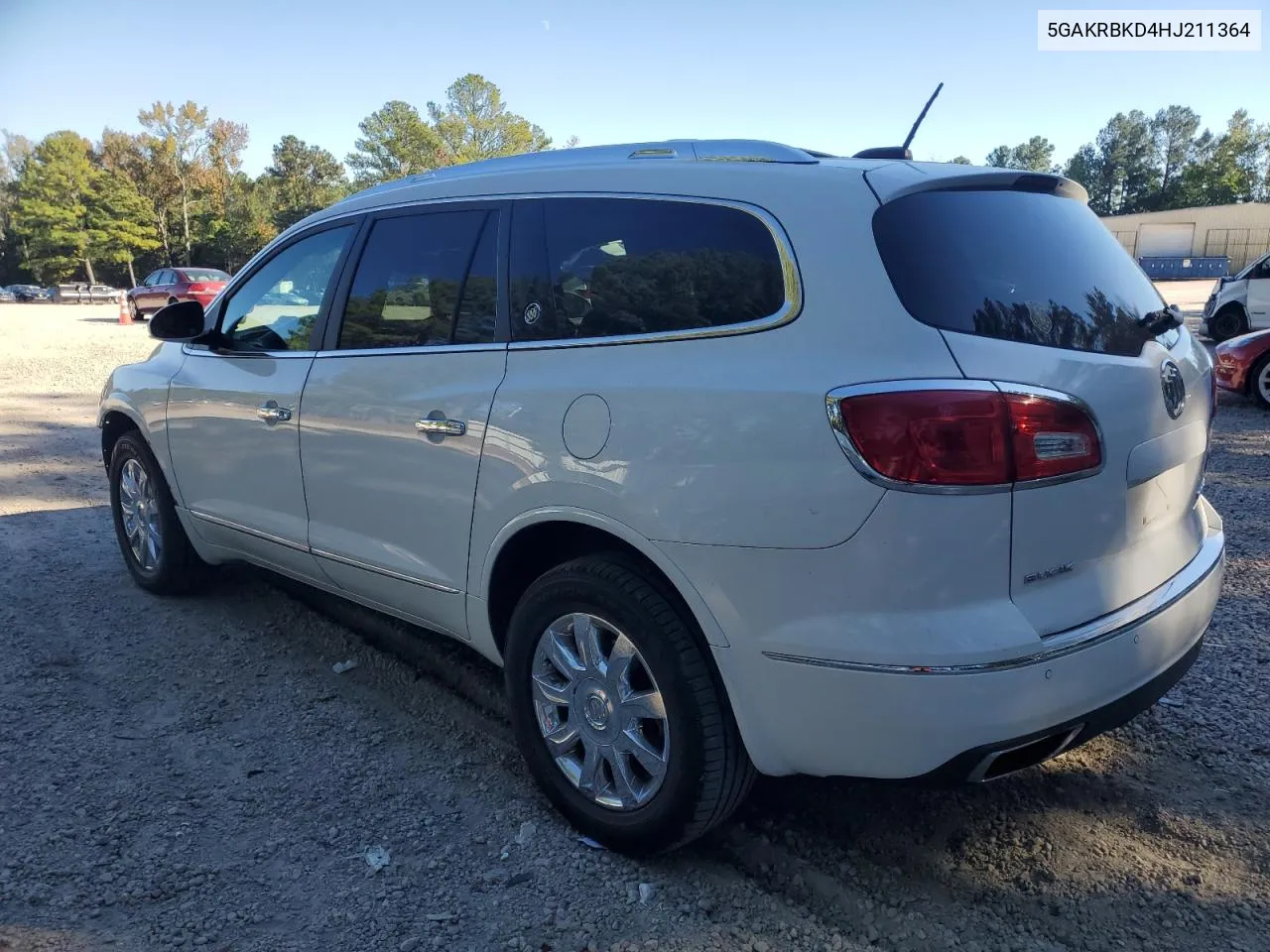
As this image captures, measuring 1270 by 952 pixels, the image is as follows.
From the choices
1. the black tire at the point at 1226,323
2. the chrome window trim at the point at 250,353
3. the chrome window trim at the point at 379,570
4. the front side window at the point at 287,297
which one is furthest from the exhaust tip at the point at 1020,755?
the black tire at the point at 1226,323

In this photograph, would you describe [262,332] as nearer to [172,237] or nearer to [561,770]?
[561,770]

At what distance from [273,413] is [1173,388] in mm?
3046

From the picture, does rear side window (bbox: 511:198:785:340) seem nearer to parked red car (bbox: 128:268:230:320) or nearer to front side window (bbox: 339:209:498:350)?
front side window (bbox: 339:209:498:350)

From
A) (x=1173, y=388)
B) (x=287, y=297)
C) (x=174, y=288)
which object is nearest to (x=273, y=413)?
(x=287, y=297)

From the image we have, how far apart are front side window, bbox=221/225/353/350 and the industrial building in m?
73.8

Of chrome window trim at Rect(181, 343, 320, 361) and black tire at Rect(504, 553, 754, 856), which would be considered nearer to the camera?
black tire at Rect(504, 553, 754, 856)

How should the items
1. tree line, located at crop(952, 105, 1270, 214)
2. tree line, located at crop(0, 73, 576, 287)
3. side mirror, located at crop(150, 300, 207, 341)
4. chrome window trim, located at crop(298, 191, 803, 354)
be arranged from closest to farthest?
chrome window trim, located at crop(298, 191, 803, 354), side mirror, located at crop(150, 300, 207, 341), tree line, located at crop(0, 73, 576, 287), tree line, located at crop(952, 105, 1270, 214)

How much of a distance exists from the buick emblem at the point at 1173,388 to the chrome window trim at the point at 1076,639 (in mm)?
445

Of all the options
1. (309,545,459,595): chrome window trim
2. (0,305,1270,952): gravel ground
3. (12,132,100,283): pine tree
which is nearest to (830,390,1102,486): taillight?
→ (0,305,1270,952): gravel ground

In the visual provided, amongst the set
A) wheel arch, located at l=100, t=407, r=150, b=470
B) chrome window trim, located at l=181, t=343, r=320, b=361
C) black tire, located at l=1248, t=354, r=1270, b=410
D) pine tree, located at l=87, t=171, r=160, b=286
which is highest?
pine tree, located at l=87, t=171, r=160, b=286

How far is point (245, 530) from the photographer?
4.00 meters

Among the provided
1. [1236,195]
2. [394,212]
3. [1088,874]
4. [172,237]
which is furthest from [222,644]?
[1236,195]

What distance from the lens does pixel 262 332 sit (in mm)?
3934

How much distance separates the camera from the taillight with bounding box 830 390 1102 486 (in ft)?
6.61
